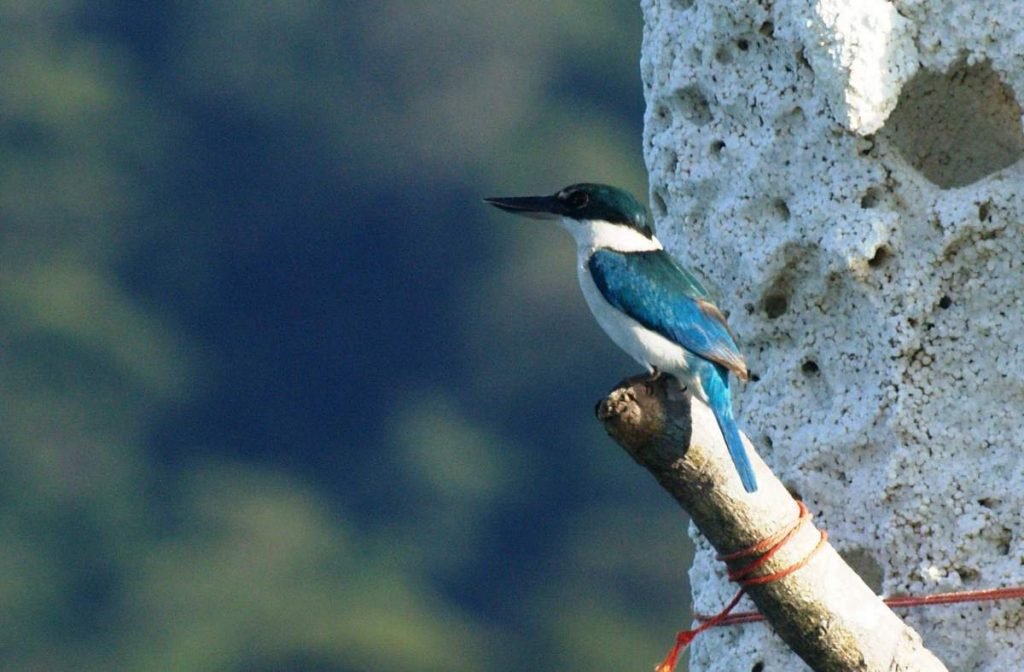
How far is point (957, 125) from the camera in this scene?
11.2 ft

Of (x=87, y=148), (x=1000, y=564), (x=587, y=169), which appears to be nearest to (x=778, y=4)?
(x=1000, y=564)

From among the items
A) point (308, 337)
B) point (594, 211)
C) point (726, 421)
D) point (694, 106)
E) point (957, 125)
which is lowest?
point (726, 421)

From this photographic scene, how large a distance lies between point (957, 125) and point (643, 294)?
0.57 meters

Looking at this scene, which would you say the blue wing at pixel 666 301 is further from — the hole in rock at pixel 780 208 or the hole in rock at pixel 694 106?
the hole in rock at pixel 694 106

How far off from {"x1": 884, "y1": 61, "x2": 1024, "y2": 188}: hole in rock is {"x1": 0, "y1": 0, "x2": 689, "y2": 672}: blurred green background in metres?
12.3

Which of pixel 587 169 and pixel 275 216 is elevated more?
pixel 275 216

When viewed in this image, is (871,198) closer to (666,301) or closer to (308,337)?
(666,301)

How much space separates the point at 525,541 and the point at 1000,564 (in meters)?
13.9

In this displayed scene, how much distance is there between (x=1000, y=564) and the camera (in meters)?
3.25

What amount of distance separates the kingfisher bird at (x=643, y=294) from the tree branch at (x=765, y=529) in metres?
0.05

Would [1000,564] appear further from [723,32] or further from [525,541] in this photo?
[525,541]

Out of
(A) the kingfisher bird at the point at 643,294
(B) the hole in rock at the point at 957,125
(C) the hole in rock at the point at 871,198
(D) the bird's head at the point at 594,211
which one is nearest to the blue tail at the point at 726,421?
(A) the kingfisher bird at the point at 643,294

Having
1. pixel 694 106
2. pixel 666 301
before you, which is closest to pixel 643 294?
pixel 666 301

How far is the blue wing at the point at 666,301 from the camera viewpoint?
10.3ft
